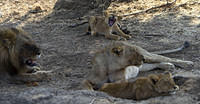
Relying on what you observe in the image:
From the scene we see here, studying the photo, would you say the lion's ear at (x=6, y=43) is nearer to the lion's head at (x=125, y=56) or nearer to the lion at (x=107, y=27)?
the lion's head at (x=125, y=56)

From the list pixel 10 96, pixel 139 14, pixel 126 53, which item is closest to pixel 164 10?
pixel 139 14

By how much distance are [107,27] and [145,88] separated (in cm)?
465

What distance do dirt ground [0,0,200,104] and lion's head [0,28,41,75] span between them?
0.34m

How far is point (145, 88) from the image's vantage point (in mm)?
5074

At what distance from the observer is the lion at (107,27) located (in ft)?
30.8

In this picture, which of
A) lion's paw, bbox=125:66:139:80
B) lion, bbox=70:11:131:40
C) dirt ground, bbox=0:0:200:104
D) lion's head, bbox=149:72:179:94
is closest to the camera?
lion's head, bbox=149:72:179:94

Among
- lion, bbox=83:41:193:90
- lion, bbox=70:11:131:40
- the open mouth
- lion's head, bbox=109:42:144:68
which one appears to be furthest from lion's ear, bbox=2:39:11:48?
lion, bbox=70:11:131:40

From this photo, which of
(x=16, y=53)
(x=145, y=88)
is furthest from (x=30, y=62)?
(x=145, y=88)

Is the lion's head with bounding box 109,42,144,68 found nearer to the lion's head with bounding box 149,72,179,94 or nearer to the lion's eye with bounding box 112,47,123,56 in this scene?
the lion's eye with bounding box 112,47,123,56

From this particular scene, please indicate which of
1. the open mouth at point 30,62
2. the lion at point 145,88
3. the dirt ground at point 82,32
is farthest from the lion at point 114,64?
the open mouth at point 30,62

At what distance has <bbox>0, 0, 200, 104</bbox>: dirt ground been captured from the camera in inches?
259

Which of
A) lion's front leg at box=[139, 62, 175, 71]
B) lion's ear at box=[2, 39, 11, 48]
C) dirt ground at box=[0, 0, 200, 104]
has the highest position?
lion's ear at box=[2, 39, 11, 48]

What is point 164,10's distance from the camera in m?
10.9

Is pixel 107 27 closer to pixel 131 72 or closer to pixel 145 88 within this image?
pixel 131 72
